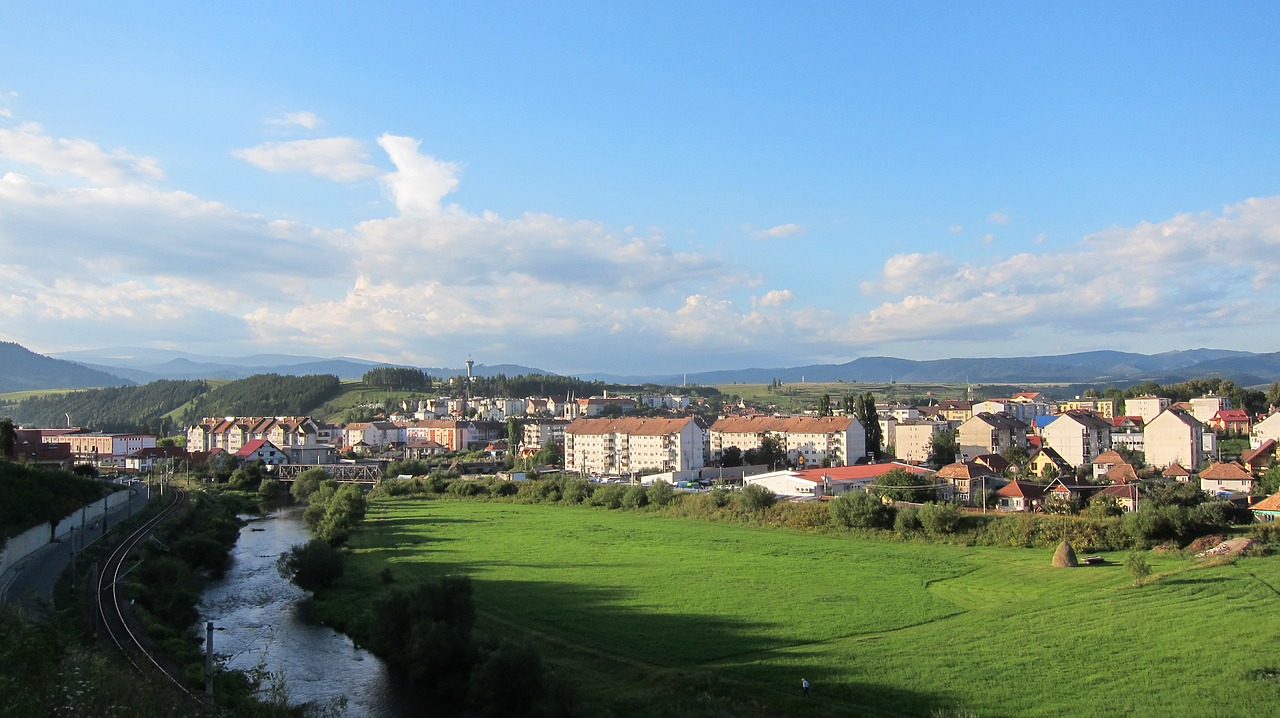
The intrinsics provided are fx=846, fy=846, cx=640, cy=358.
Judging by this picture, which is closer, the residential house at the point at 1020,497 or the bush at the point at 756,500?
the residential house at the point at 1020,497

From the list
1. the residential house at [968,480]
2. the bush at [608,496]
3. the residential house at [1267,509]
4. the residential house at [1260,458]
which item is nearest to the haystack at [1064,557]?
the residential house at [1267,509]

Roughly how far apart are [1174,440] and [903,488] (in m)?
25.0

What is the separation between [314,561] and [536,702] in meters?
16.0

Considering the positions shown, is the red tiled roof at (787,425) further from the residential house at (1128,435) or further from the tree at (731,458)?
the residential house at (1128,435)

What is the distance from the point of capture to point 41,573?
27.7 metres

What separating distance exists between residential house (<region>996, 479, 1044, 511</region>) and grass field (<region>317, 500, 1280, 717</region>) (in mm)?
8429

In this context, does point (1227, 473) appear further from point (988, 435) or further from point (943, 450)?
point (988, 435)

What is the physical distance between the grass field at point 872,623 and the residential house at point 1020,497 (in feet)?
27.7

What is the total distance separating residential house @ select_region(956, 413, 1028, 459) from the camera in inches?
2554

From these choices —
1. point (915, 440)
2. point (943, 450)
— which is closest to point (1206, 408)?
point (915, 440)

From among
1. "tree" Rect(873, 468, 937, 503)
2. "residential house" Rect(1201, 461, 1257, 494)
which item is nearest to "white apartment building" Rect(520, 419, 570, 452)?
"tree" Rect(873, 468, 937, 503)

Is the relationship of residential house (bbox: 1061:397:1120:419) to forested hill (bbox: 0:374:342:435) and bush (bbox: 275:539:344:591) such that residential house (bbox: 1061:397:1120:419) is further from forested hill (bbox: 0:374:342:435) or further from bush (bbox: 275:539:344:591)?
forested hill (bbox: 0:374:342:435)

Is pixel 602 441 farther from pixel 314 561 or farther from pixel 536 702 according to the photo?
pixel 536 702

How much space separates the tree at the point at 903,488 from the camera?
44.3 m
